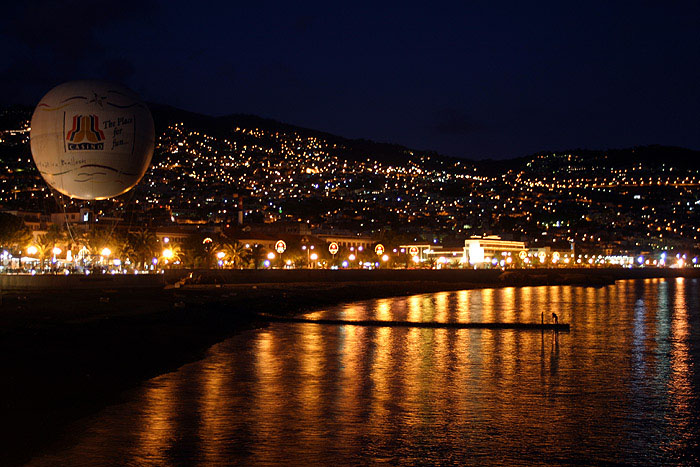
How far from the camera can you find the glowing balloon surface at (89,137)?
30672 mm

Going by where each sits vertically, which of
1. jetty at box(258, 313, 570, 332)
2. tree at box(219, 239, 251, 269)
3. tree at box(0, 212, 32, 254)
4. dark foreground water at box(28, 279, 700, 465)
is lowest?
dark foreground water at box(28, 279, 700, 465)

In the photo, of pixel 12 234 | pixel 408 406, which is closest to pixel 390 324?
pixel 408 406

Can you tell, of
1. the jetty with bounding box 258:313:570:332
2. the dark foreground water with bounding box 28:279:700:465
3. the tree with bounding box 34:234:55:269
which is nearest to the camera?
the dark foreground water with bounding box 28:279:700:465

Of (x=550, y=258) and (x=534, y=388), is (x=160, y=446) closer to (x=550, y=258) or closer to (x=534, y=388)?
(x=534, y=388)

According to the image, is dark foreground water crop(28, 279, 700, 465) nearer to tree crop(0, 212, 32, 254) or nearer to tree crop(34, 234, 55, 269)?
tree crop(0, 212, 32, 254)

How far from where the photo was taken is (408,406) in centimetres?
1722

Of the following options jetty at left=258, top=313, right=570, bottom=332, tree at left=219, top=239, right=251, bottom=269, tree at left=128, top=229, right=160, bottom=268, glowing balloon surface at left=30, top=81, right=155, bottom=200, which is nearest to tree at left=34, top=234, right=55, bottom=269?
tree at left=128, top=229, right=160, bottom=268

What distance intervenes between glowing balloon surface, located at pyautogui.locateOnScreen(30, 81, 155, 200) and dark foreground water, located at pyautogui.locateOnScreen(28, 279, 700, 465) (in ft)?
26.9

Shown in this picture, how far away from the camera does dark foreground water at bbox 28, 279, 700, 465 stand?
43.2ft

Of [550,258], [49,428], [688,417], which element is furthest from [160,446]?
[550,258]

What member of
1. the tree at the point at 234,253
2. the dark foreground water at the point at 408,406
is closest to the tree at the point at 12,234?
the tree at the point at 234,253

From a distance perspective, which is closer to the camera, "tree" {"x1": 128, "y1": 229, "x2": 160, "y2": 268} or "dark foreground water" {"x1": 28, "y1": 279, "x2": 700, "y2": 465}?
"dark foreground water" {"x1": 28, "y1": 279, "x2": 700, "y2": 465}

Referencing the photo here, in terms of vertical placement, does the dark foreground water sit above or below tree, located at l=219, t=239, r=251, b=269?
below

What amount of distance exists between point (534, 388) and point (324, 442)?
7.79 metres
